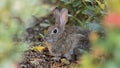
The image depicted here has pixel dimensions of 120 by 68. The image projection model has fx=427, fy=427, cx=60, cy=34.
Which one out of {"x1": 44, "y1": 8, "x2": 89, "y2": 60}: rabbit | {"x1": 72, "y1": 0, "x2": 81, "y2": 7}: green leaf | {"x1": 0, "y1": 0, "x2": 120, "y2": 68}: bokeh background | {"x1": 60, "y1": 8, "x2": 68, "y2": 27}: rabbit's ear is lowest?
{"x1": 44, "y1": 8, "x2": 89, "y2": 60}: rabbit

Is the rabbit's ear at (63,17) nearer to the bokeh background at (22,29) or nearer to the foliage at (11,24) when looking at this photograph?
the bokeh background at (22,29)

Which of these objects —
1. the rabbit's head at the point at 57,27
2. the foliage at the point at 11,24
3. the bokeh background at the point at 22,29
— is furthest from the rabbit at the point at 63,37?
the foliage at the point at 11,24

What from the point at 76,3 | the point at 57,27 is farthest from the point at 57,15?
the point at 76,3

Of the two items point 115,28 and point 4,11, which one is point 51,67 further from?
point 115,28

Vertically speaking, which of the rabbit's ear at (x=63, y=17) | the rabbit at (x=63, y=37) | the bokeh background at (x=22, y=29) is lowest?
the rabbit at (x=63, y=37)

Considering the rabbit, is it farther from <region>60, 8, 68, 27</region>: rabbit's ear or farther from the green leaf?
the green leaf

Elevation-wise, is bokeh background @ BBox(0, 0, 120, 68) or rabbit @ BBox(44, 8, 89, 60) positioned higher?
bokeh background @ BBox(0, 0, 120, 68)

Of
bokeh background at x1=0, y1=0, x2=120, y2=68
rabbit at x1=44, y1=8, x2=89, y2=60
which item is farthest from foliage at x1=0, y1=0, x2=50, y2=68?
rabbit at x1=44, y1=8, x2=89, y2=60
